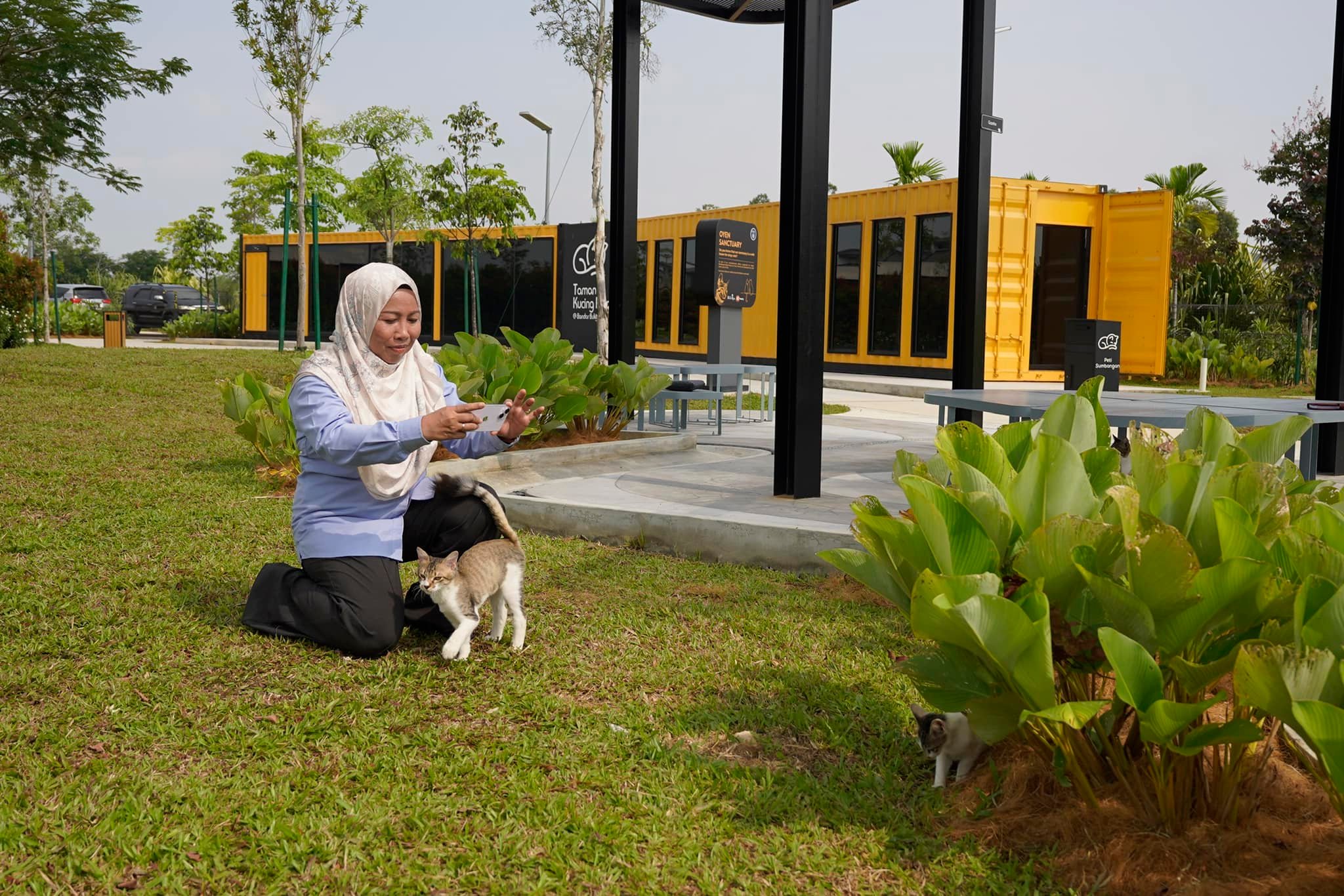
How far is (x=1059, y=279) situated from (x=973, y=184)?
13.8 meters

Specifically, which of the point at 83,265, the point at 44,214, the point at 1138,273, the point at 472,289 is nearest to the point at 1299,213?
the point at 1138,273

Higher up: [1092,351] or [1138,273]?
[1138,273]

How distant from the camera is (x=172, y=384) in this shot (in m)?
13.0

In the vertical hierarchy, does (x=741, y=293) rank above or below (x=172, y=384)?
above

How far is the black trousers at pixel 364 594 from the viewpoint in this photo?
348cm

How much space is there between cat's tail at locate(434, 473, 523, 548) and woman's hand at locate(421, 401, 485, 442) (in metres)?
0.53

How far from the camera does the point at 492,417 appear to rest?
3.34 metres

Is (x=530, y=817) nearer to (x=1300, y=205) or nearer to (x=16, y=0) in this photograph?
(x=16, y=0)

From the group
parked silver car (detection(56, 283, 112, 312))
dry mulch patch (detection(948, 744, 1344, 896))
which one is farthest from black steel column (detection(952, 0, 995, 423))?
parked silver car (detection(56, 283, 112, 312))

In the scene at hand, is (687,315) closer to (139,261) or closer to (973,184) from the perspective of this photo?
(973,184)

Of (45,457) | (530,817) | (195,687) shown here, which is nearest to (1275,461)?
(530,817)

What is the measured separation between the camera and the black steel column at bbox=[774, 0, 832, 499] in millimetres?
5418

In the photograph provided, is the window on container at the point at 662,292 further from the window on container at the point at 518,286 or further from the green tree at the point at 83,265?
the green tree at the point at 83,265

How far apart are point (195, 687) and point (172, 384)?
1088cm
